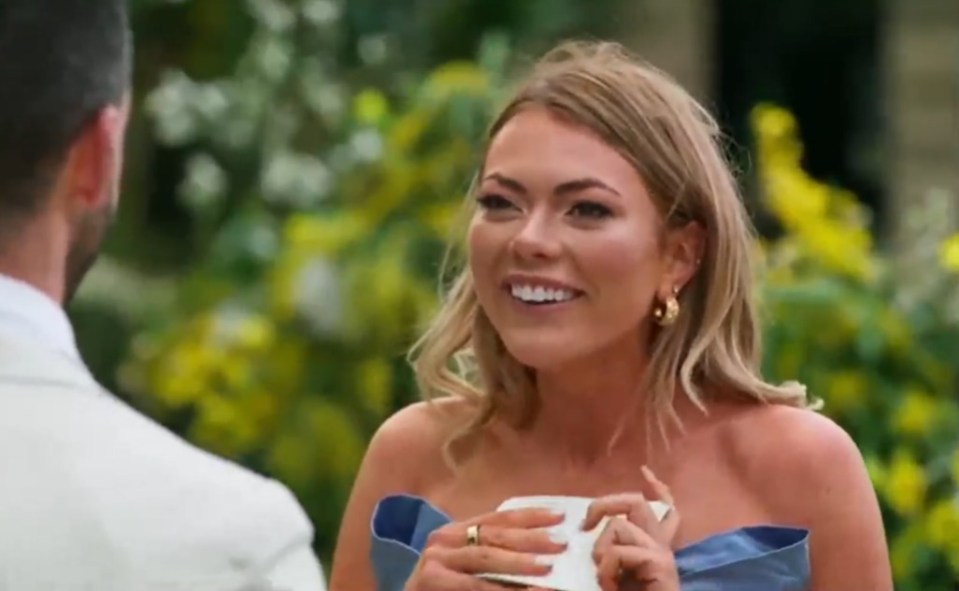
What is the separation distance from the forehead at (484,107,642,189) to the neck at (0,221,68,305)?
0.67m

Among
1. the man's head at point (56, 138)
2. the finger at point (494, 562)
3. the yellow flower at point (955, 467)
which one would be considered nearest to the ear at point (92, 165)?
the man's head at point (56, 138)

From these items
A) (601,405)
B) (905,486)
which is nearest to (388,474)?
(601,405)

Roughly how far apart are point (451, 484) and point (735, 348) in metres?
0.32

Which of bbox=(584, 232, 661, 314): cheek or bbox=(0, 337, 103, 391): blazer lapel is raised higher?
bbox=(584, 232, 661, 314): cheek

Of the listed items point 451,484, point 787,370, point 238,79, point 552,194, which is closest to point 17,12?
point 552,194

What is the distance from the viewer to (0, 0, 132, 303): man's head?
104cm

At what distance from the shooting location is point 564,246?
63.0 inches

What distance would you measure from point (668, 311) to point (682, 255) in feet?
0.19

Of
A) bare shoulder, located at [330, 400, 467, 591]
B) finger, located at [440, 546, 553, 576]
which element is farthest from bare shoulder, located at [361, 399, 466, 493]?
finger, located at [440, 546, 553, 576]

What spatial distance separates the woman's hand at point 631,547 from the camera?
1487 mm

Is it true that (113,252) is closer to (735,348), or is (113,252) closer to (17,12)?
(735,348)

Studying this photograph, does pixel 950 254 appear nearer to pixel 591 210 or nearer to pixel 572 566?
pixel 591 210

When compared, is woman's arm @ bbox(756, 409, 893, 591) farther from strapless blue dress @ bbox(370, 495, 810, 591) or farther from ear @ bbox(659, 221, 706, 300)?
ear @ bbox(659, 221, 706, 300)

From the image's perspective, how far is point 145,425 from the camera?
1022 millimetres
